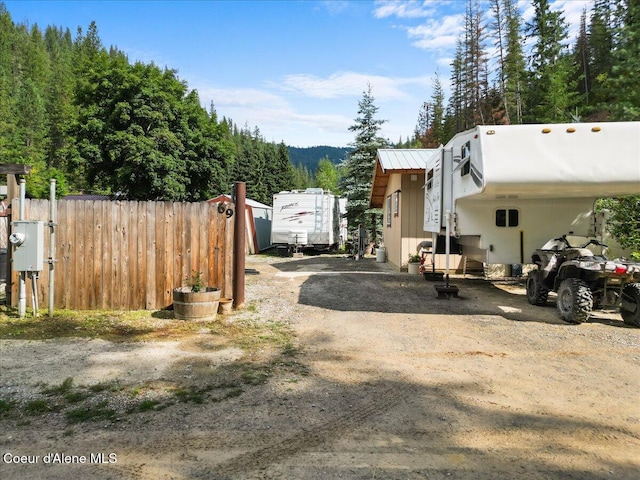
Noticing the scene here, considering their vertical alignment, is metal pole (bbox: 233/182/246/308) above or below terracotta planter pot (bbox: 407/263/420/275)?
above

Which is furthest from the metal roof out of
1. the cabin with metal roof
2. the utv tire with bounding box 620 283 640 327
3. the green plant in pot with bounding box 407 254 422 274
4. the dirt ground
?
the dirt ground

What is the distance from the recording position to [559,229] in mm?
7441

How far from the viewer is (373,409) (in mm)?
3342

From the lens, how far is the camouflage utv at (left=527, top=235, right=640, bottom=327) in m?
6.03

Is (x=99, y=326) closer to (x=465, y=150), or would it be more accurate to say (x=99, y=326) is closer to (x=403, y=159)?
(x=465, y=150)

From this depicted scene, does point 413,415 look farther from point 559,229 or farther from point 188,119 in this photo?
point 188,119

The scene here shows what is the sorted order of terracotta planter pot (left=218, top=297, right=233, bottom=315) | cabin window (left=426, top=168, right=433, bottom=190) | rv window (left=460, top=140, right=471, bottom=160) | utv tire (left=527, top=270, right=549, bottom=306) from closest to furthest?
terracotta planter pot (left=218, top=297, right=233, bottom=315), rv window (left=460, top=140, right=471, bottom=160), utv tire (left=527, top=270, right=549, bottom=306), cabin window (left=426, top=168, right=433, bottom=190)

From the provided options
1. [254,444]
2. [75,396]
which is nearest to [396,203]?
[75,396]

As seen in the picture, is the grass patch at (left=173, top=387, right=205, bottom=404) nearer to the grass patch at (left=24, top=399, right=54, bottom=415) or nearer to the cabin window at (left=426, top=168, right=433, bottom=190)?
the grass patch at (left=24, top=399, right=54, bottom=415)

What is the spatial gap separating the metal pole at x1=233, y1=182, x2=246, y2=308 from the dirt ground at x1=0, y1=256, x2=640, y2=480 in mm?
761

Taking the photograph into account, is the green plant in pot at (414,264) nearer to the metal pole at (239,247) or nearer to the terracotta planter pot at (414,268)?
the terracotta planter pot at (414,268)

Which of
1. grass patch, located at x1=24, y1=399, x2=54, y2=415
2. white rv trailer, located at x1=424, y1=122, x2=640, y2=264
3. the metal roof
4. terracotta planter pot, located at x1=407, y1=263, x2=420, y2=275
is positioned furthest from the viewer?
the metal roof

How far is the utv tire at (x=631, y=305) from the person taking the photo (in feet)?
20.0

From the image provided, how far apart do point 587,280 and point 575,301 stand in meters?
0.62
